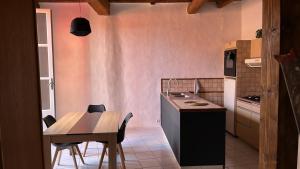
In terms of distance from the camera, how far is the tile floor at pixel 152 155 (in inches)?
145

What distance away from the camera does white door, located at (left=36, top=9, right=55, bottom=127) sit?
4968mm

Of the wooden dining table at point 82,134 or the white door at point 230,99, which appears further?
the white door at point 230,99

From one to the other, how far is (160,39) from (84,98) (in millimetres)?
2145

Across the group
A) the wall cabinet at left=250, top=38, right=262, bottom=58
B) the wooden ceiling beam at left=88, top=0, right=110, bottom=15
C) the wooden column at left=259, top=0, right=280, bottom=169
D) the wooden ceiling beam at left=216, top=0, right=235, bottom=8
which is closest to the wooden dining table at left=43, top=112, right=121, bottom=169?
the wooden column at left=259, top=0, right=280, bottom=169

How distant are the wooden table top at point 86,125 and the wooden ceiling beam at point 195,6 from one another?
8.52ft

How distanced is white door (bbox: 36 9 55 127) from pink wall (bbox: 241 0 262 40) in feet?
13.1

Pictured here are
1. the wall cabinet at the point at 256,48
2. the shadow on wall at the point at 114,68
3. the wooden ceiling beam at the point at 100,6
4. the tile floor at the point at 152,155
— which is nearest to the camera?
the tile floor at the point at 152,155

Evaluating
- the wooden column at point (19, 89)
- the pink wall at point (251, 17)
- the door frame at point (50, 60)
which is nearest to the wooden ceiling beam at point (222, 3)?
the pink wall at point (251, 17)

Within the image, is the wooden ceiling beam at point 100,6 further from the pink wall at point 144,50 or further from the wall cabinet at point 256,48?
the wall cabinet at point 256,48

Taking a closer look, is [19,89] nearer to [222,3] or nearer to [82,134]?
[82,134]

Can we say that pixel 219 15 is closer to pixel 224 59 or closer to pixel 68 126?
pixel 224 59

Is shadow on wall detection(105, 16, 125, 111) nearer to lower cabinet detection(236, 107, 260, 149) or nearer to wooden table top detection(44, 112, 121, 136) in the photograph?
wooden table top detection(44, 112, 121, 136)

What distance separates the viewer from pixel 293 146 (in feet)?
3.99

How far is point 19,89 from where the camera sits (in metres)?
0.99
